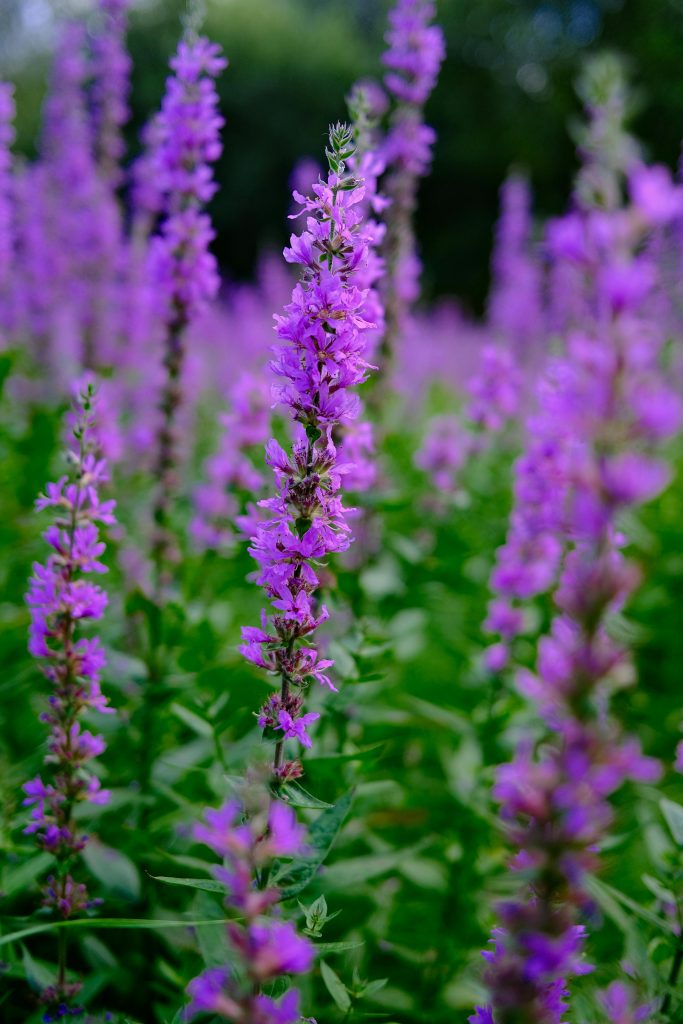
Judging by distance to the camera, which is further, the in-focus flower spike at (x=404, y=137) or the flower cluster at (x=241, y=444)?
the in-focus flower spike at (x=404, y=137)

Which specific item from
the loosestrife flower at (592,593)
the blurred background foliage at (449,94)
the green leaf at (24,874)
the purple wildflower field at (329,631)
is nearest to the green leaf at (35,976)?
the purple wildflower field at (329,631)

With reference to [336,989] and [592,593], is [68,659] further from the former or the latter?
[592,593]

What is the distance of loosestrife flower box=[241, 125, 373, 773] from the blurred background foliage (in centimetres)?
2221

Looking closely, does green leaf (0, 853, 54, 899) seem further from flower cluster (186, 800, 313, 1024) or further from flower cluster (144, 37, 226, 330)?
flower cluster (144, 37, 226, 330)

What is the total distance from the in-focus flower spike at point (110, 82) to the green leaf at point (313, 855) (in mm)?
4805

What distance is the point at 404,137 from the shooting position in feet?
13.5

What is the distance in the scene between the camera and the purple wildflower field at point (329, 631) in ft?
4.40

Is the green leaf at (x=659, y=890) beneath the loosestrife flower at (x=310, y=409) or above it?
beneath

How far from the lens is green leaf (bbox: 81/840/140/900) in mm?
2641

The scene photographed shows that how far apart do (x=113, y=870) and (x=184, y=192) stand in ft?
8.44

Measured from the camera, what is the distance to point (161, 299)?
3.51 meters

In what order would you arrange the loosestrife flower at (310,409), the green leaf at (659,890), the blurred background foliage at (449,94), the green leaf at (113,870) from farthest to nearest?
1. the blurred background foliage at (449,94)
2. the green leaf at (113,870)
3. the green leaf at (659,890)
4. the loosestrife flower at (310,409)

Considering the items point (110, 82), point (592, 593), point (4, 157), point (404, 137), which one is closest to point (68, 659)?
point (592, 593)

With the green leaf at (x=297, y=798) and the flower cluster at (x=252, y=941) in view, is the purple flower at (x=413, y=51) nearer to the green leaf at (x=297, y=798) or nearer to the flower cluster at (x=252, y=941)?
the green leaf at (x=297, y=798)
